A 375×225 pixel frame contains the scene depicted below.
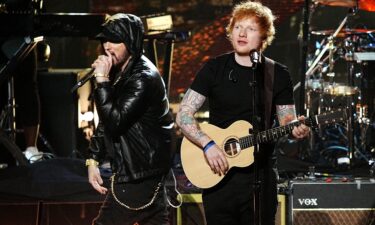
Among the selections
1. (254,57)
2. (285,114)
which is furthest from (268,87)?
(254,57)

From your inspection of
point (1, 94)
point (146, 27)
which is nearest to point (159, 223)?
point (146, 27)

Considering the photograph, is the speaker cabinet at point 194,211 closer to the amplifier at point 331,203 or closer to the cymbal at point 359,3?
the amplifier at point 331,203

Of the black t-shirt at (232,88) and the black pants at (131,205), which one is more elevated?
the black t-shirt at (232,88)

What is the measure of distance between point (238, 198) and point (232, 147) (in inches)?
13.2

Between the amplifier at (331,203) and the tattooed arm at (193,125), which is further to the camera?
the amplifier at (331,203)

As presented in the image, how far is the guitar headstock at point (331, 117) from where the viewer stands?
4.43 meters

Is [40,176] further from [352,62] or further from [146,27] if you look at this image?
[352,62]

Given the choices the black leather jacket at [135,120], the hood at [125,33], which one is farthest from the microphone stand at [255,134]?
the hood at [125,33]

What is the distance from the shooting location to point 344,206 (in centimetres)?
592

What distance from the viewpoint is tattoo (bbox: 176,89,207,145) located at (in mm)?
4770

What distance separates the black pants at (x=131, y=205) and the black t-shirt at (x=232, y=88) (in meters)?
0.65

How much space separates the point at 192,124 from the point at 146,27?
367cm

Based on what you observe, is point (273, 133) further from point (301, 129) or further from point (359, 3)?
point (359, 3)

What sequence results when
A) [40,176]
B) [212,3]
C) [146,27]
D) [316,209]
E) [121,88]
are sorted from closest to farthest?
[121,88] < [316,209] < [40,176] < [146,27] < [212,3]
